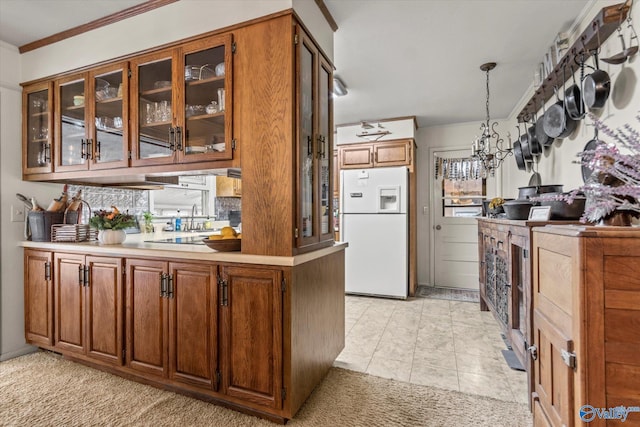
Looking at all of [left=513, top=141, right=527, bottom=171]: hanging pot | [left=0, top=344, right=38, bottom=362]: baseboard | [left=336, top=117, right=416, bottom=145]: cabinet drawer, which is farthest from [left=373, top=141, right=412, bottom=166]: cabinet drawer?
[left=0, top=344, right=38, bottom=362]: baseboard

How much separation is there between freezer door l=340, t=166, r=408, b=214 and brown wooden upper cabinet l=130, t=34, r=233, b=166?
2.86m

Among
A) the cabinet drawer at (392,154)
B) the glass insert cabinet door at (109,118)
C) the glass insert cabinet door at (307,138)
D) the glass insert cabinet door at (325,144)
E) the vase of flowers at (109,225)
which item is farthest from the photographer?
the cabinet drawer at (392,154)

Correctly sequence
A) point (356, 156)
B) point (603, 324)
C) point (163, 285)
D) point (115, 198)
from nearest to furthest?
1. point (603, 324)
2. point (163, 285)
3. point (115, 198)
4. point (356, 156)

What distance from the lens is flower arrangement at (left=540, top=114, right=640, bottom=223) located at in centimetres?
98

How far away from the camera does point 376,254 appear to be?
14.4 feet

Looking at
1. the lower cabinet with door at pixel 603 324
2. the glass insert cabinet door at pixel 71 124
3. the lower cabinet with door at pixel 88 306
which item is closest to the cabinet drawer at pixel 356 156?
the glass insert cabinet door at pixel 71 124

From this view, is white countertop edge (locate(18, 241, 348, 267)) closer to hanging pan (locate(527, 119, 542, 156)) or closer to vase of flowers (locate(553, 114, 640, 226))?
vase of flowers (locate(553, 114, 640, 226))

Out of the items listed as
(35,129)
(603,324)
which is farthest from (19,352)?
(603,324)

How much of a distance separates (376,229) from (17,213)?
12.5 feet

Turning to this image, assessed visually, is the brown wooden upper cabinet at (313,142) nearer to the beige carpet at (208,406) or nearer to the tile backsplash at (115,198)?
the beige carpet at (208,406)

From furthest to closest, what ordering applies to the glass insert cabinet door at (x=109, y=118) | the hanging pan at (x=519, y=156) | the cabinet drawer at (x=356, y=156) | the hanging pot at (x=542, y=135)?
1. the cabinet drawer at (x=356, y=156)
2. the hanging pan at (x=519, y=156)
3. the hanging pot at (x=542, y=135)
4. the glass insert cabinet door at (x=109, y=118)

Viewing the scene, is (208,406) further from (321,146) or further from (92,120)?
(92,120)

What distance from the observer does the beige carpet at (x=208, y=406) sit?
5.68ft

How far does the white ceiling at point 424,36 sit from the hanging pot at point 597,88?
0.51 meters
